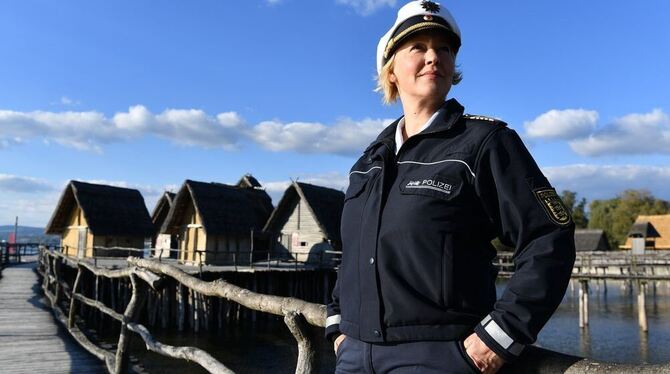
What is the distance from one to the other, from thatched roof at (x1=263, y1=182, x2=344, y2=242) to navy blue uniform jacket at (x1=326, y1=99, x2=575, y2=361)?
27068 mm

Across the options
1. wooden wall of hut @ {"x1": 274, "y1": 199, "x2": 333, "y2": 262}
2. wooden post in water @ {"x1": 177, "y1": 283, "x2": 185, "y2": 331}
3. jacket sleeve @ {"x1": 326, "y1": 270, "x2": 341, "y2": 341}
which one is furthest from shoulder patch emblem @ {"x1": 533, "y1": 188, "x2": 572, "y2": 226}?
wooden wall of hut @ {"x1": 274, "y1": 199, "x2": 333, "y2": 262}

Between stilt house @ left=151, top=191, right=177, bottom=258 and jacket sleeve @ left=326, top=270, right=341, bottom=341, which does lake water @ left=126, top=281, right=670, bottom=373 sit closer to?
jacket sleeve @ left=326, top=270, right=341, bottom=341

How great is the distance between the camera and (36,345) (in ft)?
25.2

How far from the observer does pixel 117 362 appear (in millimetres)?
5676

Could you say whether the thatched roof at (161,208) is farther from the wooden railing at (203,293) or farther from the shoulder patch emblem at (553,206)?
the shoulder patch emblem at (553,206)

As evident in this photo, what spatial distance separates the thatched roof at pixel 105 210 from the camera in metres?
31.4

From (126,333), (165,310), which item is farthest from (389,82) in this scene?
(165,310)

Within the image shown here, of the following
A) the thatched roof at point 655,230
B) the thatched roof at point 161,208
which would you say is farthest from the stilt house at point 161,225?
the thatched roof at point 655,230

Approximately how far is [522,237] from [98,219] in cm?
3293

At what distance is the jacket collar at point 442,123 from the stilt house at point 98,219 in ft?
99.8

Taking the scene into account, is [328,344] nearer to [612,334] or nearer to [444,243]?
[612,334]

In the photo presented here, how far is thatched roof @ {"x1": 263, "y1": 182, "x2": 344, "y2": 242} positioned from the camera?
95.9 feet

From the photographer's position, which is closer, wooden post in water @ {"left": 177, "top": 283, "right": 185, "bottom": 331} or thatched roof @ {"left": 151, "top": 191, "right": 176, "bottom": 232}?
wooden post in water @ {"left": 177, "top": 283, "right": 185, "bottom": 331}

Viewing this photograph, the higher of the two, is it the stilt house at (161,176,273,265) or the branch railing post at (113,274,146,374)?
the stilt house at (161,176,273,265)
